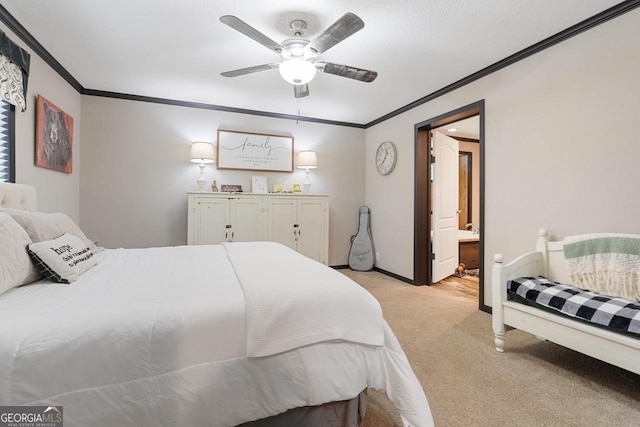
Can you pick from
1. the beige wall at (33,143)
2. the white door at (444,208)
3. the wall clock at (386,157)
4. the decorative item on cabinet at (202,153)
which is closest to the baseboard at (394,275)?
the white door at (444,208)

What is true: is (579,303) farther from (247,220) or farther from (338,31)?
(247,220)

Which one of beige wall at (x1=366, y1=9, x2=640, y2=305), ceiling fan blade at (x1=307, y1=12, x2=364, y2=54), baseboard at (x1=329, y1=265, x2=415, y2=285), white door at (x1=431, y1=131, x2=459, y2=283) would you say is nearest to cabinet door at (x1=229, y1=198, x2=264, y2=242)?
baseboard at (x1=329, y1=265, x2=415, y2=285)

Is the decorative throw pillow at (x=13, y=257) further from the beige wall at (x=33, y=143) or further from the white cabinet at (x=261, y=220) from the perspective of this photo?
the white cabinet at (x=261, y=220)

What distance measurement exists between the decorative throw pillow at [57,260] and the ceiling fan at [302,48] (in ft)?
4.96

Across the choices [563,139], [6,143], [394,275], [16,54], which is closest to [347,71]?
[563,139]

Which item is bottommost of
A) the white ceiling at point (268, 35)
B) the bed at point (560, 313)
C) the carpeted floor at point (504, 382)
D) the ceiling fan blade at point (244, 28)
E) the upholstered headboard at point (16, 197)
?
the carpeted floor at point (504, 382)

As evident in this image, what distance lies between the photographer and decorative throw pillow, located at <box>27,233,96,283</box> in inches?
53.8

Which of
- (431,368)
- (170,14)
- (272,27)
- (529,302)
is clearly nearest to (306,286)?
(431,368)

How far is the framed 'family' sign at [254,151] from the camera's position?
395 centimetres

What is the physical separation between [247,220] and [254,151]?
1.06 meters

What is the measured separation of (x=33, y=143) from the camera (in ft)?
8.09

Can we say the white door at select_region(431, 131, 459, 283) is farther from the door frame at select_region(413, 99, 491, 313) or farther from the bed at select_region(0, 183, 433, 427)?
the bed at select_region(0, 183, 433, 427)

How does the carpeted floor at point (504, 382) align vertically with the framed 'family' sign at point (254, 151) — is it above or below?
below

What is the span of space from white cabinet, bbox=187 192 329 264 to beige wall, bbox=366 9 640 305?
6.73 feet
